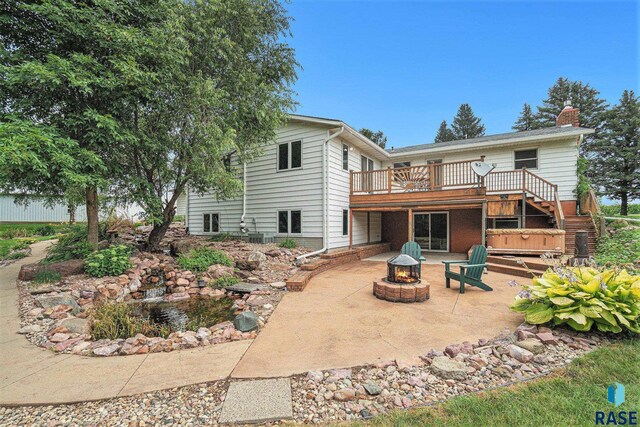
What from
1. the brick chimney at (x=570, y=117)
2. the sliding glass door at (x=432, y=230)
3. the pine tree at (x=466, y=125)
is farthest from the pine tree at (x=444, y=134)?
the sliding glass door at (x=432, y=230)

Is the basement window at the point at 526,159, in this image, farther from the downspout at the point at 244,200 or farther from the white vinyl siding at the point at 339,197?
the downspout at the point at 244,200

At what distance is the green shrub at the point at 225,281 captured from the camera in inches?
255

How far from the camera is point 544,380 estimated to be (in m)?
2.39

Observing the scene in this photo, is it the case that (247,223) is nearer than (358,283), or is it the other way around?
(358,283)

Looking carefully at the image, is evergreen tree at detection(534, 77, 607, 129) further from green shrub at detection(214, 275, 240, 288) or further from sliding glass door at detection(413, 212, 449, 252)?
green shrub at detection(214, 275, 240, 288)

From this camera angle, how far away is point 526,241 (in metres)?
7.69

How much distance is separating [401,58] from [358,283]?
40.5ft

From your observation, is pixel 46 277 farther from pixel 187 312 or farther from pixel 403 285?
pixel 403 285

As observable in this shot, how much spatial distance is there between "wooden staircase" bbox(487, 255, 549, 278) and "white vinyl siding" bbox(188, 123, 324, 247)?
5.34 meters

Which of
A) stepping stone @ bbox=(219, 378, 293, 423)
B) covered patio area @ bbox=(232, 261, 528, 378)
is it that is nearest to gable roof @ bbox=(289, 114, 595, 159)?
covered patio area @ bbox=(232, 261, 528, 378)

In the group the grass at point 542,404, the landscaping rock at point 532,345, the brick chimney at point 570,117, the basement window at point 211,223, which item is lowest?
the grass at point 542,404

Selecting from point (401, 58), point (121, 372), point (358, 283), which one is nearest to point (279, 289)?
point (358, 283)

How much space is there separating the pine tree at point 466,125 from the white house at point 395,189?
25.5m

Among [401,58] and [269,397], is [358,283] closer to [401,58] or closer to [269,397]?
[269,397]
